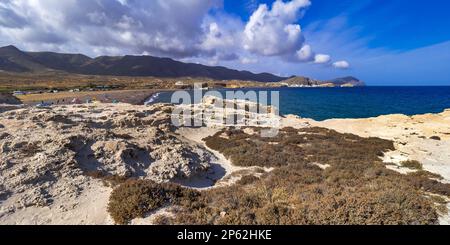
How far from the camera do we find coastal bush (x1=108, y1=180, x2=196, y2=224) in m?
7.82

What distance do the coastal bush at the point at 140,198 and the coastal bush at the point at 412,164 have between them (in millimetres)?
13476

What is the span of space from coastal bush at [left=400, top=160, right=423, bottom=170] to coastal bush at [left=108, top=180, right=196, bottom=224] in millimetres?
13476

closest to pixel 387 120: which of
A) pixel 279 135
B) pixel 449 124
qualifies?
pixel 449 124

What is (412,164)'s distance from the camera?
49.8 ft

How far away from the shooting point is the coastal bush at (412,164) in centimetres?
1476

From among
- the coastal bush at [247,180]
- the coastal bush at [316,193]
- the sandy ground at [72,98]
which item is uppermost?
the sandy ground at [72,98]

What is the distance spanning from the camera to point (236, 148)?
62.2 ft

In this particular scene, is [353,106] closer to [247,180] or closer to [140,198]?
[247,180]

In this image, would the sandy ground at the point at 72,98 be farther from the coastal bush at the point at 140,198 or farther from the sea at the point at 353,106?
the coastal bush at the point at 140,198

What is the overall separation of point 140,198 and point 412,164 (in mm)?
15851

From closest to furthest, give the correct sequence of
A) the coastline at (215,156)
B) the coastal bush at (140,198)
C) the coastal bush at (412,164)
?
1. the coastal bush at (140,198)
2. the coastline at (215,156)
3. the coastal bush at (412,164)

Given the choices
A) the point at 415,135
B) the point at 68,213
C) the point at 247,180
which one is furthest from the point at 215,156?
the point at 415,135

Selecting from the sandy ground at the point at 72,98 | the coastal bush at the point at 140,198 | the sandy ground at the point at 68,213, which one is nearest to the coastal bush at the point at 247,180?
the coastal bush at the point at 140,198
